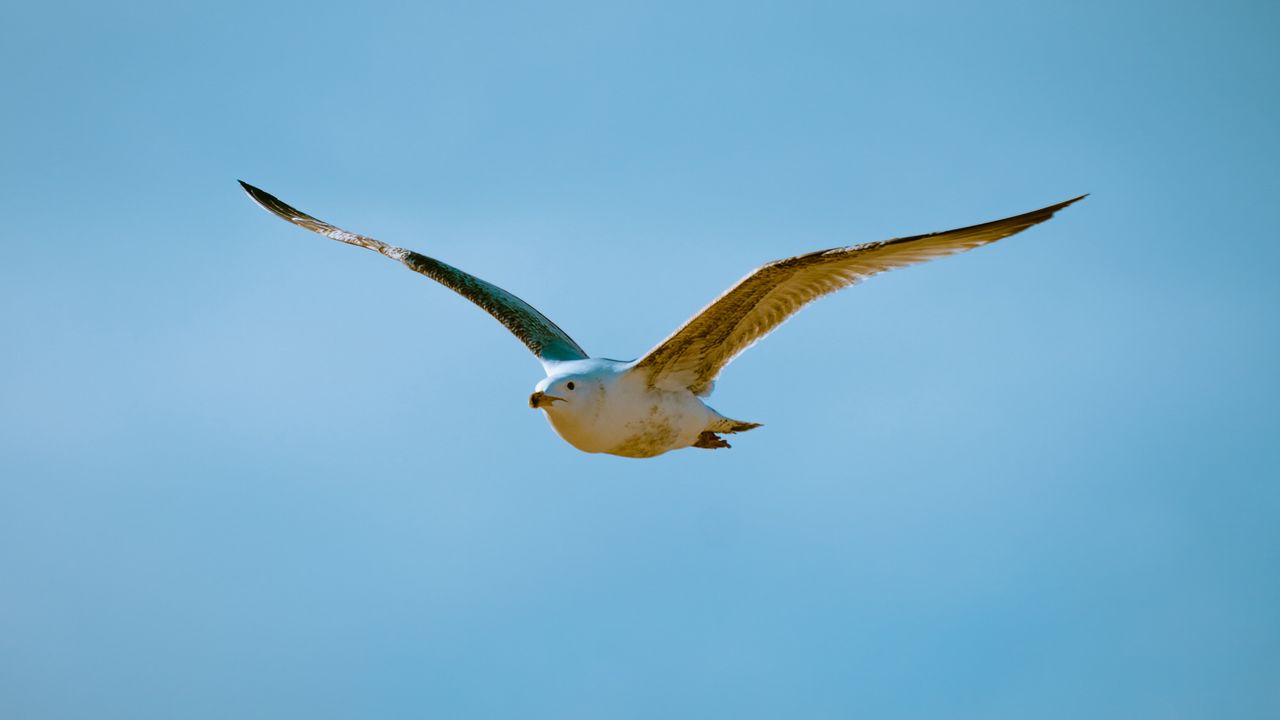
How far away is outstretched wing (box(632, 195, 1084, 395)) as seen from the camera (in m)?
11.5

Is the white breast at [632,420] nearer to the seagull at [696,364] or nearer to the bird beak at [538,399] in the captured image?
the seagull at [696,364]

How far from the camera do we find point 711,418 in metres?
13.8

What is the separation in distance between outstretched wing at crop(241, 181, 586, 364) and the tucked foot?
185 centimetres

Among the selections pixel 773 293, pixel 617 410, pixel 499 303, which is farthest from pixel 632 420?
pixel 499 303

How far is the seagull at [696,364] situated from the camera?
39.0 feet

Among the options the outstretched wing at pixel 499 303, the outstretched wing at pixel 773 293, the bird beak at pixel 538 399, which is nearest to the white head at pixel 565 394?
the bird beak at pixel 538 399

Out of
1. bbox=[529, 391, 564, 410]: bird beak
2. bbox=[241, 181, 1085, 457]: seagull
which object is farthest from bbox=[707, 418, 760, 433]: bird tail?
bbox=[529, 391, 564, 410]: bird beak

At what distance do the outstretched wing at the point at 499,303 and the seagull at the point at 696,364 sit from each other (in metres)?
0.67

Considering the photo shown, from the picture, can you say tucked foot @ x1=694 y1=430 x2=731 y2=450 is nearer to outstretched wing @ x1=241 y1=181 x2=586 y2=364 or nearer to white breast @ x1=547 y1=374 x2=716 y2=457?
white breast @ x1=547 y1=374 x2=716 y2=457

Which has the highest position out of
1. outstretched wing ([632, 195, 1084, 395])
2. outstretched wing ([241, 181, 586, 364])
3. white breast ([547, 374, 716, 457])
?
outstretched wing ([241, 181, 586, 364])

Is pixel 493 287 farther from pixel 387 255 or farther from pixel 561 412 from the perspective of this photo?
pixel 561 412

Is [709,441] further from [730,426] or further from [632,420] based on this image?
[632,420]

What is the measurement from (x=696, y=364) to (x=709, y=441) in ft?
3.81

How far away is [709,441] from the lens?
14.2m
